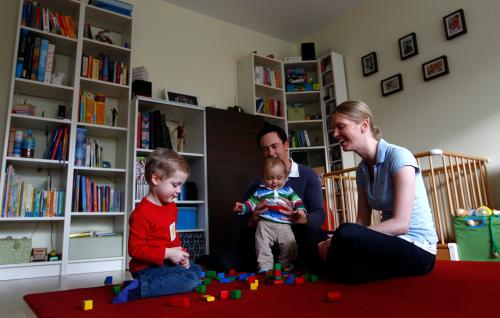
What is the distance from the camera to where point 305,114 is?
16.0ft

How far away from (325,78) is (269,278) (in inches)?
143

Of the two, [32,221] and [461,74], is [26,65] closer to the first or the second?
[32,221]

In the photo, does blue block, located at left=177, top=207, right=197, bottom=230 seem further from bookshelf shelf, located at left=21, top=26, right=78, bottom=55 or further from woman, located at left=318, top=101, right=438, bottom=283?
woman, located at left=318, top=101, right=438, bottom=283

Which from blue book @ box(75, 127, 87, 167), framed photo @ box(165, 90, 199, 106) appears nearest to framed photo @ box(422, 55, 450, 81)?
framed photo @ box(165, 90, 199, 106)

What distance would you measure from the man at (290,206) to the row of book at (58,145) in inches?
70.2

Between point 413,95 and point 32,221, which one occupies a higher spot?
point 413,95

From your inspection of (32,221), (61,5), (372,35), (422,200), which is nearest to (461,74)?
(372,35)

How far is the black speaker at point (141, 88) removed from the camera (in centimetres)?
356

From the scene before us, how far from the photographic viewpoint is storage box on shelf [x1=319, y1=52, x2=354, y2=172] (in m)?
4.41

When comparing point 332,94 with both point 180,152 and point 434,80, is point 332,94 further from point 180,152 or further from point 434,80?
point 180,152

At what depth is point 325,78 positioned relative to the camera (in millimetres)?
4680

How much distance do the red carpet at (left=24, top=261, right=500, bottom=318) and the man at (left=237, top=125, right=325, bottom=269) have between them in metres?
0.41

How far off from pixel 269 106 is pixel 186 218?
5.96 ft

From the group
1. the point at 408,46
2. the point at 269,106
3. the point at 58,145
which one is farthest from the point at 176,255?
the point at 408,46
